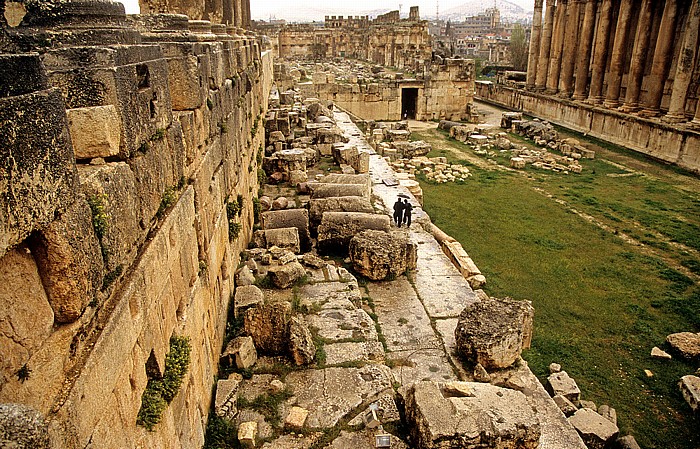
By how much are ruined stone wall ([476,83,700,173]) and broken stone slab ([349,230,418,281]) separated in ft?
49.8

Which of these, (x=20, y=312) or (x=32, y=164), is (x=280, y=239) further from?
(x=32, y=164)

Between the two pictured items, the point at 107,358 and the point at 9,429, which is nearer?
the point at 9,429

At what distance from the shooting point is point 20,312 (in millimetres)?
1985

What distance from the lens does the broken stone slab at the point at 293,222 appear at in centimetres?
940

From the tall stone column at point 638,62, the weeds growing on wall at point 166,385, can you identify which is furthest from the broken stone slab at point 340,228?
the tall stone column at point 638,62

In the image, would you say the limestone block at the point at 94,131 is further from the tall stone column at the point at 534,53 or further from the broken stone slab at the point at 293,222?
the tall stone column at the point at 534,53

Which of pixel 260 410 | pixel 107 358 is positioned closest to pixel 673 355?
pixel 260 410

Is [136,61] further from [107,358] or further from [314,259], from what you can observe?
[314,259]

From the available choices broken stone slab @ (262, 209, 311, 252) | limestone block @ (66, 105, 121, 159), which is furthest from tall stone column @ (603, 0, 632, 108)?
limestone block @ (66, 105, 121, 159)

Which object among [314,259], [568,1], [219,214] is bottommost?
[314,259]

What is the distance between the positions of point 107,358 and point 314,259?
5.79 metres

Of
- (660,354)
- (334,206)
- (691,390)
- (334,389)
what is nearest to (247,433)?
(334,389)

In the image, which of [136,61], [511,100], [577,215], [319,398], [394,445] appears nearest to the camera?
[136,61]

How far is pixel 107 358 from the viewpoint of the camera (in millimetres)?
2543
